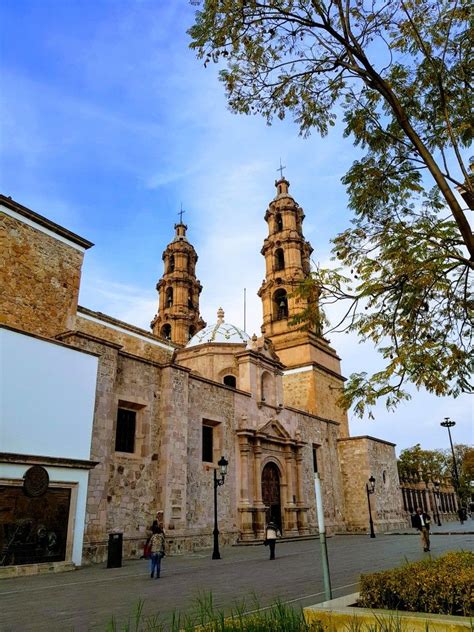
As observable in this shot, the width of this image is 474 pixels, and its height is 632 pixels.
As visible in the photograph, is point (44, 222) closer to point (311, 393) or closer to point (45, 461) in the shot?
point (45, 461)

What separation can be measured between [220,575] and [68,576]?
352cm

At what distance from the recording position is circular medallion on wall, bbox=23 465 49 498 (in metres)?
11.3

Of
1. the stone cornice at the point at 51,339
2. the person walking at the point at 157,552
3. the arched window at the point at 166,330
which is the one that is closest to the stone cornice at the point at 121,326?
the stone cornice at the point at 51,339

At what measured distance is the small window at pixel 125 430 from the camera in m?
16.9

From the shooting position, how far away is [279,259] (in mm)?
38938

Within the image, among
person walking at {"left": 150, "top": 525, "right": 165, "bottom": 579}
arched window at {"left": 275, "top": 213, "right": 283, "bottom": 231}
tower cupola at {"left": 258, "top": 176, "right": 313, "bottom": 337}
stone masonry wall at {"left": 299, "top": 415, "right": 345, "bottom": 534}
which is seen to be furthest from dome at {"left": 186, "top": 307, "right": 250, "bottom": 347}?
person walking at {"left": 150, "top": 525, "right": 165, "bottom": 579}

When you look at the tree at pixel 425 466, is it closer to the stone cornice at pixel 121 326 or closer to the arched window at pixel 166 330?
the arched window at pixel 166 330

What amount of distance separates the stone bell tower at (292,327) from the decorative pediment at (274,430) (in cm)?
785

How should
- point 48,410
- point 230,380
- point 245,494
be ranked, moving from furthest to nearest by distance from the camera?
point 230,380 → point 245,494 → point 48,410

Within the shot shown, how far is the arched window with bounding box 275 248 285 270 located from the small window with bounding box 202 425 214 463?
1989 centimetres

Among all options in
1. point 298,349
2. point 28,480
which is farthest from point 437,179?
point 298,349

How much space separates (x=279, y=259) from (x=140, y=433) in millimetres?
24246

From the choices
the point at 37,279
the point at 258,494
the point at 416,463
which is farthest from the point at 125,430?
the point at 416,463

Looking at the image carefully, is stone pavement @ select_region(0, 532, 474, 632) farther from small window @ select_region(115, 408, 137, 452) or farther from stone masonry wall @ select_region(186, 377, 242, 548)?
stone masonry wall @ select_region(186, 377, 242, 548)
